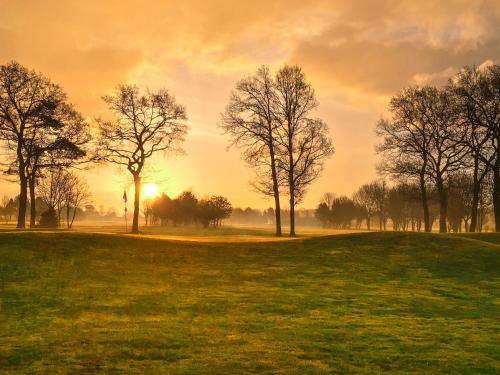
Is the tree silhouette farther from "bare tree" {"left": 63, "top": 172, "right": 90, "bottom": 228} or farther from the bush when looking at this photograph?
"bare tree" {"left": 63, "top": 172, "right": 90, "bottom": 228}

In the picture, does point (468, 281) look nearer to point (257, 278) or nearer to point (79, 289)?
point (257, 278)

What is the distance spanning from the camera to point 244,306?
1441cm

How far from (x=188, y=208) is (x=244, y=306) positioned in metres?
107

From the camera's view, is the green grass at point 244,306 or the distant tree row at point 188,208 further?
the distant tree row at point 188,208

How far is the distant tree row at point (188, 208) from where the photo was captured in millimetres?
107500

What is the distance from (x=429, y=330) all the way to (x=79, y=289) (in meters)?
11.7

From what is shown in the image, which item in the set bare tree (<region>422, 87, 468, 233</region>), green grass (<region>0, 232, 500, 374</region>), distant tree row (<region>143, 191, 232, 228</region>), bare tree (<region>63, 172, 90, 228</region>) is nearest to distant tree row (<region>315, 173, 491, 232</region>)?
bare tree (<region>422, 87, 468, 233</region>)

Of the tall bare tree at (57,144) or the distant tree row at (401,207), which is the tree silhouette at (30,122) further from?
the distant tree row at (401,207)

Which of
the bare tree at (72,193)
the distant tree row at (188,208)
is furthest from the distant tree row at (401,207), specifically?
the bare tree at (72,193)

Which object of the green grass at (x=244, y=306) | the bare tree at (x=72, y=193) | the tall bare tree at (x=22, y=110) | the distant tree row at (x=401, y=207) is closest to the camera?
the green grass at (x=244, y=306)

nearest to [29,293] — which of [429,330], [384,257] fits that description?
[429,330]

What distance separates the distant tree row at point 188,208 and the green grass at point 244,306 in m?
80.7

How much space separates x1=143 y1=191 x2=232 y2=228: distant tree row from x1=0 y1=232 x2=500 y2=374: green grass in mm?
80701

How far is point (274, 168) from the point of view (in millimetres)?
45062
